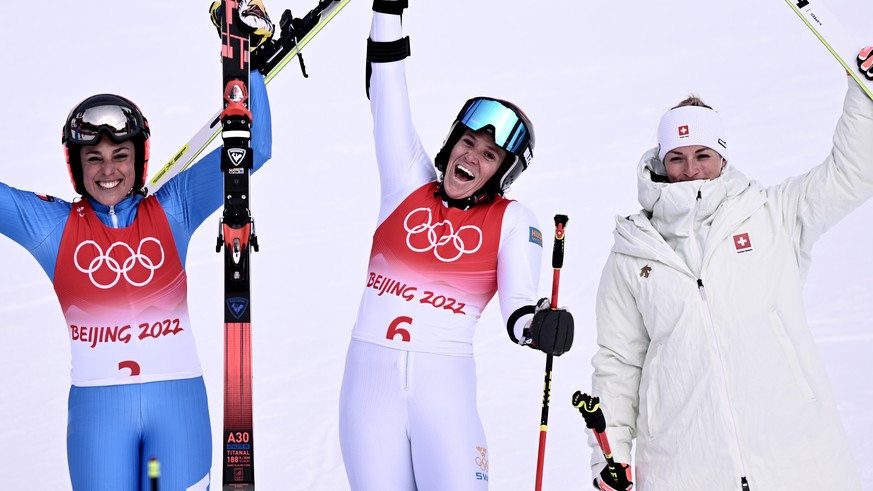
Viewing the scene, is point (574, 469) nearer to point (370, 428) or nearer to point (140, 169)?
point (370, 428)

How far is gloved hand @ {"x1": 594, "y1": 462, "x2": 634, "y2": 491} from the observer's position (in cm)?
289

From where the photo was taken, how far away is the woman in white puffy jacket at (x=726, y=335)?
2.76m

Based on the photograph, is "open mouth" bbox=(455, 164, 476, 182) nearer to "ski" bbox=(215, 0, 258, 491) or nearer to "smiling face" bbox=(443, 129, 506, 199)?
"smiling face" bbox=(443, 129, 506, 199)

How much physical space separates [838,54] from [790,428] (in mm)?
1034

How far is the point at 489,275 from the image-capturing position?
3156mm

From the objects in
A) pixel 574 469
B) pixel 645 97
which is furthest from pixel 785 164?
pixel 574 469

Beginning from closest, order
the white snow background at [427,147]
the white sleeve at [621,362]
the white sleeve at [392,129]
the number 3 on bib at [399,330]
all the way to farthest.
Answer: the white sleeve at [621,362], the number 3 on bib at [399,330], the white sleeve at [392,129], the white snow background at [427,147]

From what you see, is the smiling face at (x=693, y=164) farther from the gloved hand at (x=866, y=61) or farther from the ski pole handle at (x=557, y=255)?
the gloved hand at (x=866, y=61)

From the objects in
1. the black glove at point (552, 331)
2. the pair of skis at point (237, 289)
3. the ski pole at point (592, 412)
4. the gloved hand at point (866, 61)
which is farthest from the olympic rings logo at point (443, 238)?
the gloved hand at point (866, 61)

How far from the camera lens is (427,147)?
874cm

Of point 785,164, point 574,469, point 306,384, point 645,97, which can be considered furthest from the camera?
point 645,97

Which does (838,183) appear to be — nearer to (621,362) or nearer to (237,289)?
(621,362)

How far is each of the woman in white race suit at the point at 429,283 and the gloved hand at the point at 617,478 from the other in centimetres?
35

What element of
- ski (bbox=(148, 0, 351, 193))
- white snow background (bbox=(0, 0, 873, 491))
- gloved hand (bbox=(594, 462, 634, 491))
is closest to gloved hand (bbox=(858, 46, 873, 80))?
Result: gloved hand (bbox=(594, 462, 634, 491))
